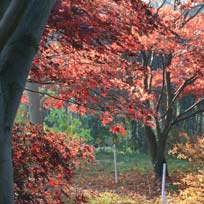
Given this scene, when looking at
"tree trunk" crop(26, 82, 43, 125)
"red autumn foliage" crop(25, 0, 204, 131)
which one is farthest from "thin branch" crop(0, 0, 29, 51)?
"tree trunk" crop(26, 82, 43, 125)

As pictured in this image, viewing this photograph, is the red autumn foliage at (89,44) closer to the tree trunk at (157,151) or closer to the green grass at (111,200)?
the green grass at (111,200)

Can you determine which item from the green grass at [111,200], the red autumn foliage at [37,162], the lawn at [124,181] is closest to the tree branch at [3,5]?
the red autumn foliage at [37,162]

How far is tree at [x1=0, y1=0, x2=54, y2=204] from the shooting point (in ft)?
5.25

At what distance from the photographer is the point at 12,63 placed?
5.36ft

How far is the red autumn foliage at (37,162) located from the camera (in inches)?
130

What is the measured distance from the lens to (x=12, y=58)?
Answer: 1.63 metres

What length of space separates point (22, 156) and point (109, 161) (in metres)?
10.4

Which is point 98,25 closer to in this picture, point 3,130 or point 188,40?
point 3,130

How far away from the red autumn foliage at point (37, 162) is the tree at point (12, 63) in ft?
5.19

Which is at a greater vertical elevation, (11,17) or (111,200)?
(11,17)

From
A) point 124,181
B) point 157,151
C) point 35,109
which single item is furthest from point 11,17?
point 124,181

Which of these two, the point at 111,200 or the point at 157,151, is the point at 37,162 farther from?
the point at 157,151

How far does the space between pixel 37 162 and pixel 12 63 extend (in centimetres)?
199

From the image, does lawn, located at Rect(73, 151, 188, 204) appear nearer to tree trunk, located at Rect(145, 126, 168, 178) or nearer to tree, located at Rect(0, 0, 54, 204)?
tree trunk, located at Rect(145, 126, 168, 178)
